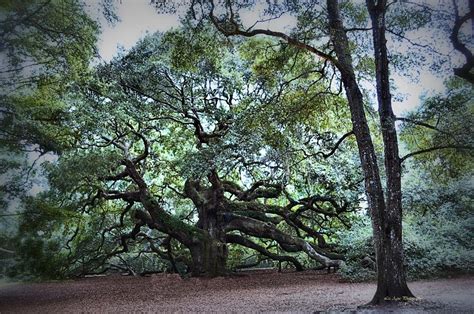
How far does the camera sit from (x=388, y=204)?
2873 mm

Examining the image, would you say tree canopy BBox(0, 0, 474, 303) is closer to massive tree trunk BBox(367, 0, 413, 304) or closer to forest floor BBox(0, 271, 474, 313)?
massive tree trunk BBox(367, 0, 413, 304)

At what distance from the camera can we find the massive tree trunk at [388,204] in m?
2.78

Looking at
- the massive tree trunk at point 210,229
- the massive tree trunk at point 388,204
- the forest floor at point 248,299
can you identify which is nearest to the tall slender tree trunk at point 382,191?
the massive tree trunk at point 388,204

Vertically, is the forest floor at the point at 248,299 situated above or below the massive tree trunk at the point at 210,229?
below

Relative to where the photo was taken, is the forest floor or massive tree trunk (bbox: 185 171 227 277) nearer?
the forest floor

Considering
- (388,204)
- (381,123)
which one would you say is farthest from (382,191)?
(381,123)

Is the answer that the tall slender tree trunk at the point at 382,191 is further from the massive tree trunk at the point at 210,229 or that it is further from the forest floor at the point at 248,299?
the massive tree trunk at the point at 210,229

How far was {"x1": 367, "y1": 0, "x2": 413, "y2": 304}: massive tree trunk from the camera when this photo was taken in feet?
9.12

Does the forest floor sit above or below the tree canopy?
below

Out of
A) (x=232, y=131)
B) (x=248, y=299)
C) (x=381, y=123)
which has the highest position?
(x=232, y=131)

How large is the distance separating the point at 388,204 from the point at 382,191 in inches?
4.3

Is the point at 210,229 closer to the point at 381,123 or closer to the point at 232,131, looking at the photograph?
the point at 232,131

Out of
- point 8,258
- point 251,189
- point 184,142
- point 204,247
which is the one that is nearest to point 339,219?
point 251,189

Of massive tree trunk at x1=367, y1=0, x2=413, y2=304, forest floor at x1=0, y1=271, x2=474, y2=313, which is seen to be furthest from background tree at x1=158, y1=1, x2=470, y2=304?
forest floor at x1=0, y1=271, x2=474, y2=313
